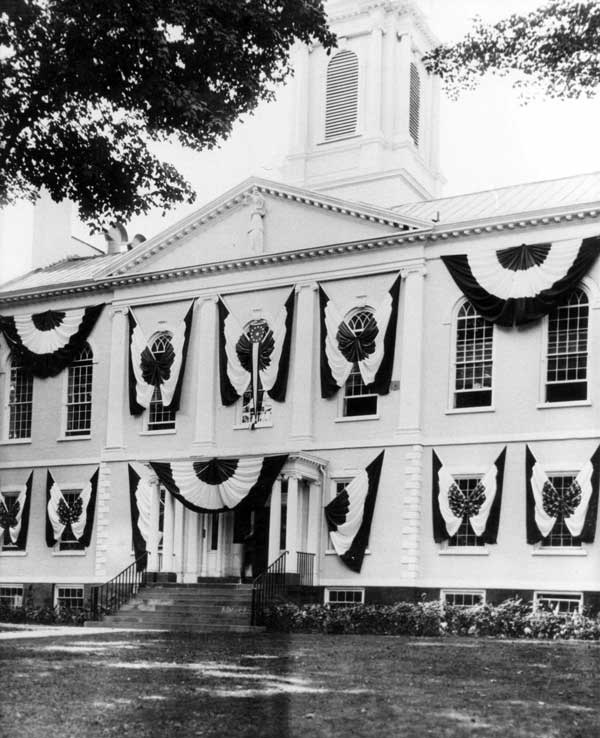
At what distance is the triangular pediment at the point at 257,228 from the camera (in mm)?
29391

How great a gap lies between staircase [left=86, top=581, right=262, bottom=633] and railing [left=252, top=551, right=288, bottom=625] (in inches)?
11.4

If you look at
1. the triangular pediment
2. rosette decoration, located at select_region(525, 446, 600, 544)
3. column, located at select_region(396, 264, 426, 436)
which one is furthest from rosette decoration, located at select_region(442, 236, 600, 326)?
rosette decoration, located at select_region(525, 446, 600, 544)

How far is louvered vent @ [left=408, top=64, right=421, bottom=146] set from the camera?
115ft

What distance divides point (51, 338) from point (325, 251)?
31.7 feet

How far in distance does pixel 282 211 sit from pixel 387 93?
20.0 feet

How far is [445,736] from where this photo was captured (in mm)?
11070

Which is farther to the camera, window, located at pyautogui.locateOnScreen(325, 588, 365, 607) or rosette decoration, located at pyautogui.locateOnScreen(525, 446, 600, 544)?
window, located at pyautogui.locateOnScreen(325, 588, 365, 607)

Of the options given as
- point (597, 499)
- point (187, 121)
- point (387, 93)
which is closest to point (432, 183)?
point (387, 93)

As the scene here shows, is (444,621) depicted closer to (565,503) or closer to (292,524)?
(565,503)

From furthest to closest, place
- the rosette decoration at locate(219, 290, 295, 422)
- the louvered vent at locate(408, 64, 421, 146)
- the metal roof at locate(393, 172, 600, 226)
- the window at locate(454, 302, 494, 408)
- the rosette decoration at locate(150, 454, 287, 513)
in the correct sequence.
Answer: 1. the louvered vent at locate(408, 64, 421, 146)
2. the rosette decoration at locate(219, 290, 295, 422)
3. the rosette decoration at locate(150, 454, 287, 513)
4. the metal roof at locate(393, 172, 600, 226)
5. the window at locate(454, 302, 494, 408)

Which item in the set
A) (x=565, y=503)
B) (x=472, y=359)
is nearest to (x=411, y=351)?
(x=472, y=359)

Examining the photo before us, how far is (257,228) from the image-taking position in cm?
3086

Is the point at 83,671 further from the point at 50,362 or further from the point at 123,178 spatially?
the point at 50,362

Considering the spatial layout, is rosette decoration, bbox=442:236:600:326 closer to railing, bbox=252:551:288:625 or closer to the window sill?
the window sill
